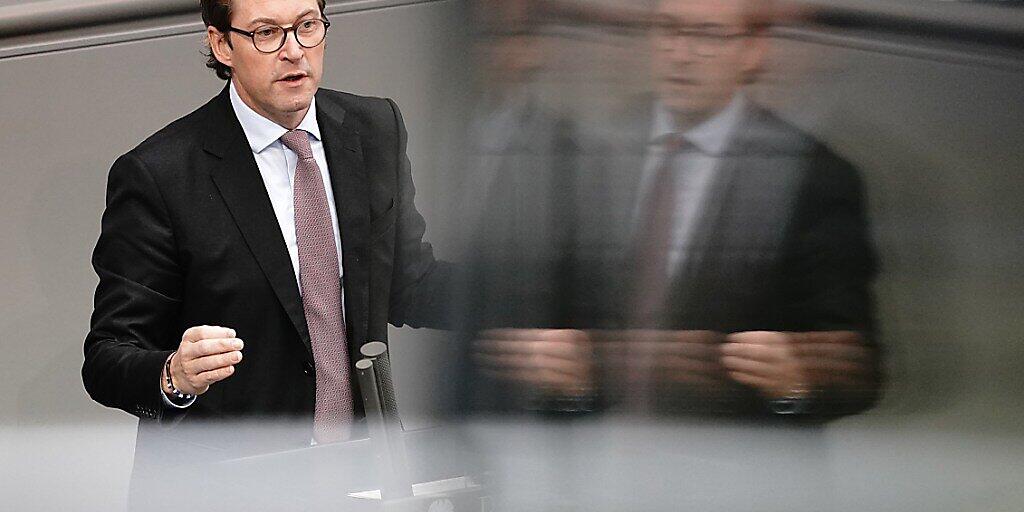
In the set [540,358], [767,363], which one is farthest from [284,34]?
[767,363]

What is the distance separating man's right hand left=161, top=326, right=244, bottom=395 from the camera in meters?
1.11

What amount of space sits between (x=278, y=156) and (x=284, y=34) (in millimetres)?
134

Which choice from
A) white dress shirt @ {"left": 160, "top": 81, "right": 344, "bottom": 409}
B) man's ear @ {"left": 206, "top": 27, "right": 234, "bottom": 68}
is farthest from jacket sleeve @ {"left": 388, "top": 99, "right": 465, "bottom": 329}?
man's ear @ {"left": 206, "top": 27, "right": 234, "bottom": 68}

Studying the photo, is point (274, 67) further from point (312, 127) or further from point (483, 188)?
point (483, 188)

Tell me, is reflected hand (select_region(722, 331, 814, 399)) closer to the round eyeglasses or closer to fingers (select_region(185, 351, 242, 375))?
fingers (select_region(185, 351, 242, 375))

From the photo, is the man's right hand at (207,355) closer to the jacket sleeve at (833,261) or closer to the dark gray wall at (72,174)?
the dark gray wall at (72,174)

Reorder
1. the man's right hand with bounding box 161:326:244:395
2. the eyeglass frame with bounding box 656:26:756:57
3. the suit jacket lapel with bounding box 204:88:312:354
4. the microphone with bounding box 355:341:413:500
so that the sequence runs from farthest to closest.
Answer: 1. the suit jacket lapel with bounding box 204:88:312:354
2. the man's right hand with bounding box 161:326:244:395
3. the microphone with bounding box 355:341:413:500
4. the eyeglass frame with bounding box 656:26:756:57

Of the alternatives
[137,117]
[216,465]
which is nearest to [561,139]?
[216,465]

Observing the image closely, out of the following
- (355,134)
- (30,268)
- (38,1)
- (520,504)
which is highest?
(38,1)

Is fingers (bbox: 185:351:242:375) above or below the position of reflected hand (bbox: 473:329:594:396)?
below

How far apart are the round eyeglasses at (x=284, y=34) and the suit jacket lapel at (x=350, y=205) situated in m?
0.08

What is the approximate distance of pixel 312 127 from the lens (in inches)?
50.3

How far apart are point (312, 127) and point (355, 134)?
2.2 inches

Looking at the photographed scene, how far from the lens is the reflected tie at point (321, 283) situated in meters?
1.20
